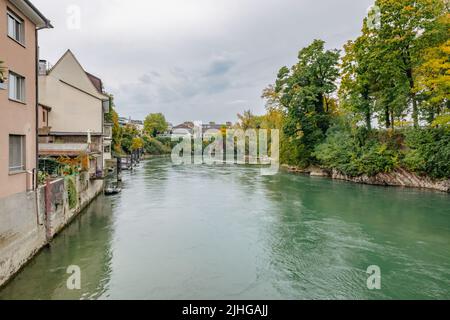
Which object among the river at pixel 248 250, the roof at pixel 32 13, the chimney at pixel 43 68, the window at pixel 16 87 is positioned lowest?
the river at pixel 248 250

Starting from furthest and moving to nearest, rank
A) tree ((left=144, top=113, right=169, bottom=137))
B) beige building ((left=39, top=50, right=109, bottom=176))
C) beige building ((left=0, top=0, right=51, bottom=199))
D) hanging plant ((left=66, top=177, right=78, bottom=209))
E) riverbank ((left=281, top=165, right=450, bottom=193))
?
tree ((left=144, top=113, right=169, bottom=137))
riverbank ((left=281, top=165, right=450, bottom=193))
beige building ((left=39, top=50, right=109, bottom=176))
hanging plant ((left=66, top=177, right=78, bottom=209))
beige building ((left=0, top=0, right=51, bottom=199))

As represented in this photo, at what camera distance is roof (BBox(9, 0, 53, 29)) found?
892cm

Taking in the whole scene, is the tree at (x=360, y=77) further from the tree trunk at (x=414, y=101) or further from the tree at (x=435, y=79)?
the tree at (x=435, y=79)

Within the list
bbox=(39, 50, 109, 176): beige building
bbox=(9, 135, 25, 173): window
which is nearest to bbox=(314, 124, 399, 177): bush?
bbox=(39, 50, 109, 176): beige building

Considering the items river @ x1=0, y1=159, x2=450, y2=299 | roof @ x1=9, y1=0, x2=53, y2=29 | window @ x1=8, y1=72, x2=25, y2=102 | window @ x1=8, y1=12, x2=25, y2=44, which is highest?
roof @ x1=9, y1=0, x2=53, y2=29

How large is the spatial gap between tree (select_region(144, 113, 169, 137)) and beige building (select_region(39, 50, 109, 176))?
222ft

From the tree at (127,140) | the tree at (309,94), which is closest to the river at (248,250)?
the tree at (309,94)

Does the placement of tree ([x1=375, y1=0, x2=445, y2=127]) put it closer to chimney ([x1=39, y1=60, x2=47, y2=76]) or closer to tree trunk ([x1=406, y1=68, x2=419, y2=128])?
tree trunk ([x1=406, y1=68, x2=419, y2=128])

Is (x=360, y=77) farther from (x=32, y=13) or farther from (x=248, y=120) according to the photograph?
(x=248, y=120)

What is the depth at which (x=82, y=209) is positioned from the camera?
16.3 metres

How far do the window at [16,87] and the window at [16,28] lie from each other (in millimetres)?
1151

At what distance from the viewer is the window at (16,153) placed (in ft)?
29.0

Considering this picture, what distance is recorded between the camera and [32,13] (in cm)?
964
